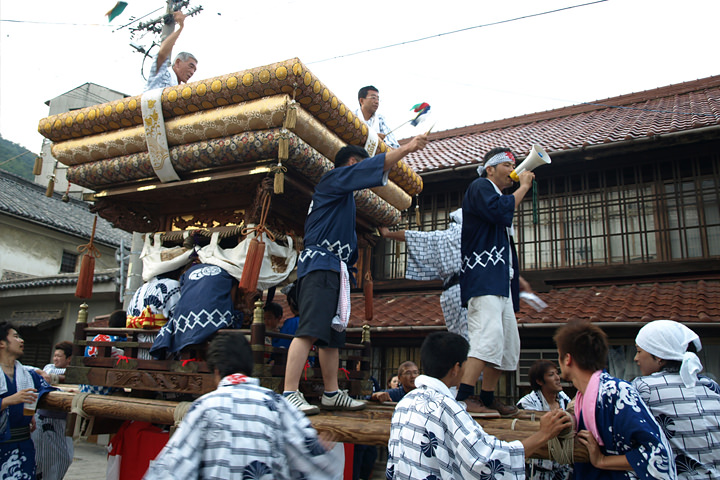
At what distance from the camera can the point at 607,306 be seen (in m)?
8.41

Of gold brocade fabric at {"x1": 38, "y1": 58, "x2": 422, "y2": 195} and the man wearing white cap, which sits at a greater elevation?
gold brocade fabric at {"x1": 38, "y1": 58, "x2": 422, "y2": 195}

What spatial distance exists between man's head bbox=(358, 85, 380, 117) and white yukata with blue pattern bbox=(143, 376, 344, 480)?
11.4 ft

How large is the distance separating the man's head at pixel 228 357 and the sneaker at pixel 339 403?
1357 millimetres

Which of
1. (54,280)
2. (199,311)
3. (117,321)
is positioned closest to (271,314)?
(199,311)

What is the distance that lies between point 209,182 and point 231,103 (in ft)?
2.43

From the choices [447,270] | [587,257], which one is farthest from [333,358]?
[587,257]

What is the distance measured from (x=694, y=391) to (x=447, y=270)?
200 centimetres

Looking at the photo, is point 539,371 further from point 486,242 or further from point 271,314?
point 271,314

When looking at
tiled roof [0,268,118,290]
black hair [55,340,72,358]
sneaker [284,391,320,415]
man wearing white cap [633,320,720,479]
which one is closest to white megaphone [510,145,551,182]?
man wearing white cap [633,320,720,479]

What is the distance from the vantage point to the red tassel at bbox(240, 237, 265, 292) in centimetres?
393

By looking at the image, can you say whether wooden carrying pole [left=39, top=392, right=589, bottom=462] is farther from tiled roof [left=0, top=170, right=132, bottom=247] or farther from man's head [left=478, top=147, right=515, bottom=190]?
tiled roof [left=0, top=170, right=132, bottom=247]

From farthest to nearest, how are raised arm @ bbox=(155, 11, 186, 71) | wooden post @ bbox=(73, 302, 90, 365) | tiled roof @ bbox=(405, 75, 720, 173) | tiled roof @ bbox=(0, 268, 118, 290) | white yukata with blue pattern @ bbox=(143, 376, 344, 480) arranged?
tiled roof @ bbox=(0, 268, 118, 290) → tiled roof @ bbox=(405, 75, 720, 173) → raised arm @ bbox=(155, 11, 186, 71) → wooden post @ bbox=(73, 302, 90, 365) → white yukata with blue pattern @ bbox=(143, 376, 344, 480)

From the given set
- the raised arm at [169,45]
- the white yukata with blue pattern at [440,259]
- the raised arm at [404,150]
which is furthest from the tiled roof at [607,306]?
the raised arm at [169,45]

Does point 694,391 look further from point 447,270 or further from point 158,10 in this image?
point 158,10
